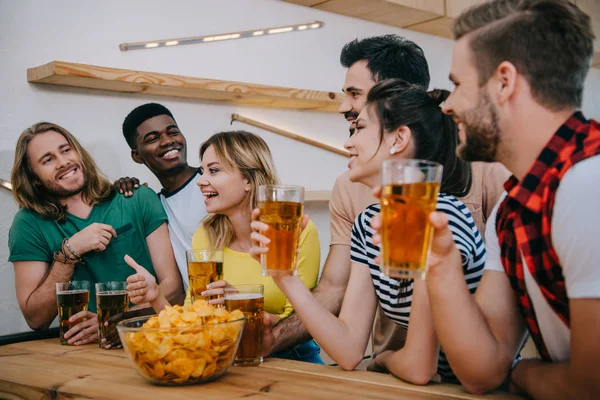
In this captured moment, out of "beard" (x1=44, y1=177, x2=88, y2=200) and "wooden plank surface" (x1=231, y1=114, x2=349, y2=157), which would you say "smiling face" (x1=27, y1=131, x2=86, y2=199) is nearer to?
"beard" (x1=44, y1=177, x2=88, y2=200)

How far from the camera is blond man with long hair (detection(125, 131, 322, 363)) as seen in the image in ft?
7.13

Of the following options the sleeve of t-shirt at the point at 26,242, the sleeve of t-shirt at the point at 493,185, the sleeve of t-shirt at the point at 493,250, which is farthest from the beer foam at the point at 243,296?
the sleeve of t-shirt at the point at 26,242

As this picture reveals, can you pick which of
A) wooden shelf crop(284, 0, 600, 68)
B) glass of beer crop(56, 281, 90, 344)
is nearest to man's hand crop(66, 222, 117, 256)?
glass of beer crop(56, 281, 90, 344)

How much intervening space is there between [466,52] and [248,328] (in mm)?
789

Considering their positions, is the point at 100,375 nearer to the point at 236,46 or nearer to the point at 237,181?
the point at 237,181

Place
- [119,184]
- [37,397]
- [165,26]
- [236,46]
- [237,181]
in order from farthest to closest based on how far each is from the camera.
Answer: [236,46] < [165,26] < [119,184] < [237,181] < [37,397]

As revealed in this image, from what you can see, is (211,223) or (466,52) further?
(211,223)

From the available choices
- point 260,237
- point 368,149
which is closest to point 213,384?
point 260,237

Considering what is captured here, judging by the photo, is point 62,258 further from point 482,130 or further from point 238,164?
point 482,130

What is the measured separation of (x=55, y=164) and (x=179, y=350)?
1493 mm

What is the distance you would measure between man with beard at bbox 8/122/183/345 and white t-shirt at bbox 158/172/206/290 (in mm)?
104

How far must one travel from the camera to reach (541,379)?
1089mm

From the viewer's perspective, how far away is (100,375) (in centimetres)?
140

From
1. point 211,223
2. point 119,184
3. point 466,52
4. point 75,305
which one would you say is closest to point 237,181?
point 211,223
